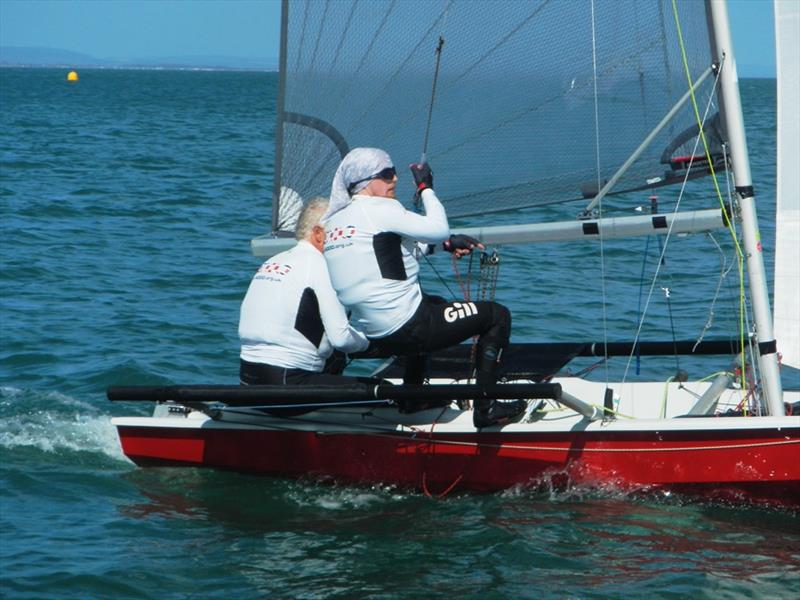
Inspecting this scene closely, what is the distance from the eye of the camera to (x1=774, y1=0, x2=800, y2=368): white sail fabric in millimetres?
5281

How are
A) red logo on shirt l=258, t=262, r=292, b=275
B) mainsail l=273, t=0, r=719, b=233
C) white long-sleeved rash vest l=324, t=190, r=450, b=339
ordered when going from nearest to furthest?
white long-sleeved rash vest l=324, t=190, r=450, b=339, red logo on shirt l=258, t=262, r=292, b=275, mainsail l=273, t=0, r=719, b=233

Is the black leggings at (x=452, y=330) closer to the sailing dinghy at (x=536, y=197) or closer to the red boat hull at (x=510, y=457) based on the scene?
the sailing dinghy at (x=536, y=197)

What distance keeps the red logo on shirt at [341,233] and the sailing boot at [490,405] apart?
2.37 feet

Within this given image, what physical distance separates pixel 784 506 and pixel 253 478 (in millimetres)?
2155

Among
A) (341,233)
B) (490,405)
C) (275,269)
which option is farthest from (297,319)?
(490,405)

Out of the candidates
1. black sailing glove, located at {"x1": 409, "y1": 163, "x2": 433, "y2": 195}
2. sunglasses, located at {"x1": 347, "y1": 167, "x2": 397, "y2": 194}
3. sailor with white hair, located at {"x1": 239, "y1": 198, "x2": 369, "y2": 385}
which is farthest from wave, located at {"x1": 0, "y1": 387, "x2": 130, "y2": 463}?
black sailing glove, located at {"x1": 409, "y1": 163, "x2": 433, "y2": 195}

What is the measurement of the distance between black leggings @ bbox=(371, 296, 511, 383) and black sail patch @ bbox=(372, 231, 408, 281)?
19 cm

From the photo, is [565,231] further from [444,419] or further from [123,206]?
[123,206]

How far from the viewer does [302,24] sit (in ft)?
19.5

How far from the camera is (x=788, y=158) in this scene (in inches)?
210

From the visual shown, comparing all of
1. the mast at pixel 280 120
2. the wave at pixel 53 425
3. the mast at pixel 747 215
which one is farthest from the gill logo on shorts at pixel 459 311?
the wave at pixel 53 425

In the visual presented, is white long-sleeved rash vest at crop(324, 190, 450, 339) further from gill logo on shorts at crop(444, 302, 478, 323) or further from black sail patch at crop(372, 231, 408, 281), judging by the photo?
gill logo on shorts at crop(444, 302, 478, 323)

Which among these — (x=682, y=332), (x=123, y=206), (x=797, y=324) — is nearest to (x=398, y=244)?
(x=797, y=324)

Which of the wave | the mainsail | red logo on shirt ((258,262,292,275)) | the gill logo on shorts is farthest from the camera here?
the wave
